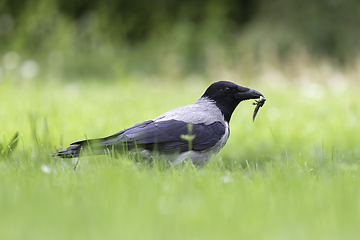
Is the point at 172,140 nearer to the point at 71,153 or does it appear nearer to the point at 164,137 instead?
the point at 164,137

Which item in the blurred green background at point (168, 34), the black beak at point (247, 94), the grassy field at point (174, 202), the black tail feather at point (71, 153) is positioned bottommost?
the grassy field at point (174, 202)

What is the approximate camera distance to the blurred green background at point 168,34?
12.5 m

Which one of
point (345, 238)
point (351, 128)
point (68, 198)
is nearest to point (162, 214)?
point (68, 198)

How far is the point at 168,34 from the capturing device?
15.6 m

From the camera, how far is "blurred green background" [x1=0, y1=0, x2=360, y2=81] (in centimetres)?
1247

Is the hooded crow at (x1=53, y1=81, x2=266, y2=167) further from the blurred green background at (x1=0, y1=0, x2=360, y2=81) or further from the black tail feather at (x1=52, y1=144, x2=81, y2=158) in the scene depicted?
the blurred green background at (x1=0, y1=0, x2=360, y2=81)

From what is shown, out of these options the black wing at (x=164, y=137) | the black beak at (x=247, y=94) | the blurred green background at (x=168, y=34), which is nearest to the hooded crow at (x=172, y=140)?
the black wing at (x=164, y=137)

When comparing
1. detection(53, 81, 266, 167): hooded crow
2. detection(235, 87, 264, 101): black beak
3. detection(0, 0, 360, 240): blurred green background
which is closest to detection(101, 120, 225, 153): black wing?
detection(53, 81, 266, 167): hooded crow

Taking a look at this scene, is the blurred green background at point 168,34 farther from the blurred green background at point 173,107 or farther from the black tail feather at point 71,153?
the black tail feather at point 71,153

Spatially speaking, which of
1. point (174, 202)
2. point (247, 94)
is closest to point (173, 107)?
point (247, 94)

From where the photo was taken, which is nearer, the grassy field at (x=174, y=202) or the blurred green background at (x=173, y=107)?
the grassy field at (x=174, y=202)

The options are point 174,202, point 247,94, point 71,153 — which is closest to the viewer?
point 174,202

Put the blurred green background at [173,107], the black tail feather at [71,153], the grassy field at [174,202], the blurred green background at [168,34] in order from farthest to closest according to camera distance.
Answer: the blurred green background at [168,34] → the black tail feather at [71,153] → the blurred green background at [173,107] → the grassy field at [174,202]

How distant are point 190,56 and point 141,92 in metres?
7.23
